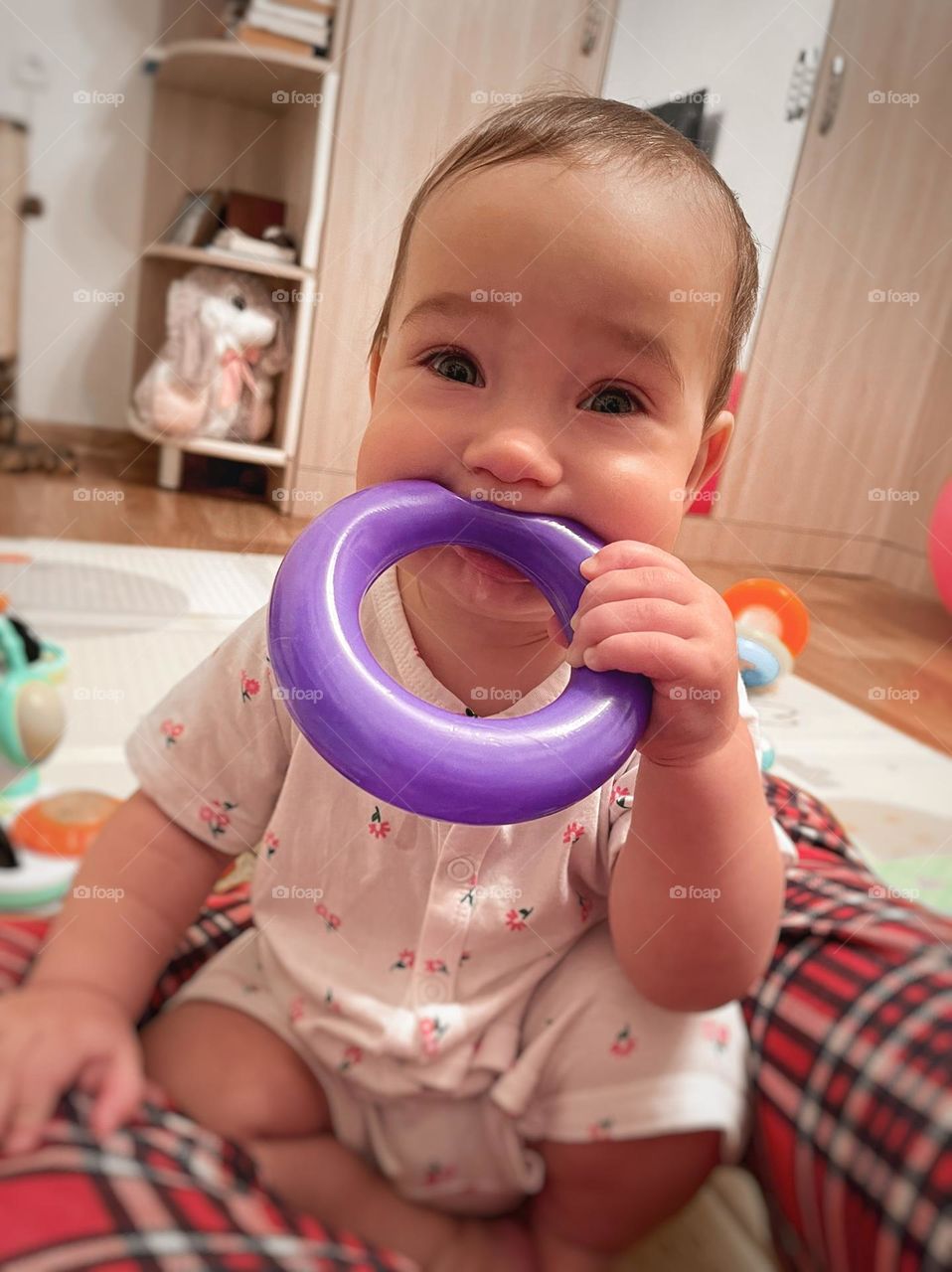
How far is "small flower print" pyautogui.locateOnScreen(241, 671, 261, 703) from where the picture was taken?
19.7 inches

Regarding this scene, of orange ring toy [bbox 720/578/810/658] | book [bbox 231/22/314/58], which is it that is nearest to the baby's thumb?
orange ring toy [bbox 720/578/810/658]

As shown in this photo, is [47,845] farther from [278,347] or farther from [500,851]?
[278,347]

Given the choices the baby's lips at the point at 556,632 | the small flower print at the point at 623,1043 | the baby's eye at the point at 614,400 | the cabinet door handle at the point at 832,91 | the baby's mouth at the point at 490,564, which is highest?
the cabinet door handle at the point at 832,91

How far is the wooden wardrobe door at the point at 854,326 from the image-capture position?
479 millimetres

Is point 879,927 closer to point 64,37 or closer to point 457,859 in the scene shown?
point 457,859

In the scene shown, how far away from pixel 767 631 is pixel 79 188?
5.70ft

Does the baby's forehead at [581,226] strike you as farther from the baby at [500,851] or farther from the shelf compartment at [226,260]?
the shelf compartment at [226,260]

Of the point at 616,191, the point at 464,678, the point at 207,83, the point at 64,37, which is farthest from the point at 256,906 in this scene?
the point at 64,37

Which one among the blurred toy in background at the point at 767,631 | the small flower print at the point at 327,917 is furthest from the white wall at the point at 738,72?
the blurred toy in background at the point at 767,631

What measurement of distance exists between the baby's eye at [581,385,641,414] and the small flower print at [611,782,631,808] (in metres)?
0.19

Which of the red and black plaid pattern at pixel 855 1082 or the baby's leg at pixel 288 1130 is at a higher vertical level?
the red and black plaid pattern at pixel 855 1082

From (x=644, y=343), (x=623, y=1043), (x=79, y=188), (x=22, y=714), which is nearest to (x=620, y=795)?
(x=623, y=1043)

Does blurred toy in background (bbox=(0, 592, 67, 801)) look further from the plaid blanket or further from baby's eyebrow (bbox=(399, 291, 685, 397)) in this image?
baby's eyebrow (bbox=(399, 291, 685, 397))

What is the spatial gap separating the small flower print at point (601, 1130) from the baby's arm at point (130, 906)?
0.23 m
